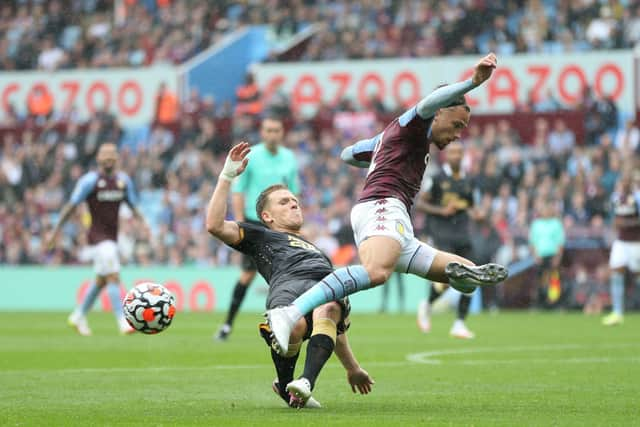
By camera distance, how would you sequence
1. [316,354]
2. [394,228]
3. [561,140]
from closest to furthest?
[316,354] < [394,228] < [561,140]

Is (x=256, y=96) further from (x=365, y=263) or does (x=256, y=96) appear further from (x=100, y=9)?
(x=365, y=263)

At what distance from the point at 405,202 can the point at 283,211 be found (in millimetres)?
834

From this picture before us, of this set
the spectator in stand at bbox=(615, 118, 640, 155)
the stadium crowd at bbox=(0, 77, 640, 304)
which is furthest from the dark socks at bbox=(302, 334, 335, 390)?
the spectator in stand at bbox=(615, 118, 640, 155)

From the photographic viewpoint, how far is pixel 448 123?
340 inches

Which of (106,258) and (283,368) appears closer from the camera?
(283,368)

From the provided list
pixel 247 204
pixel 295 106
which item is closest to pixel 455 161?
pixel 247 204

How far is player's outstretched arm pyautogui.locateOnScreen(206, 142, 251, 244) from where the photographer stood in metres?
8.05

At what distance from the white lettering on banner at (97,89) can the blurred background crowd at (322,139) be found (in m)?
0.61

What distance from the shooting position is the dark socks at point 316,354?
304 inches

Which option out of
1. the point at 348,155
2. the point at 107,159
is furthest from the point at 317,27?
the point at 348,155

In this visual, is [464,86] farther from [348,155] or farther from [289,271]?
[289,271]

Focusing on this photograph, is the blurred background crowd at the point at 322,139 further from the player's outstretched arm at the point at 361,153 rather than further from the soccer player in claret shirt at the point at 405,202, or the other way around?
the soccer player in claret shirt at the point at 405,202

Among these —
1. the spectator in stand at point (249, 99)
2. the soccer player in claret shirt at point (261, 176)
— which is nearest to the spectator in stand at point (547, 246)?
the spectator in stand at point (249, 99)

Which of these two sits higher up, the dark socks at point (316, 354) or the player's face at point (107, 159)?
the player's face at point (107, 159)
